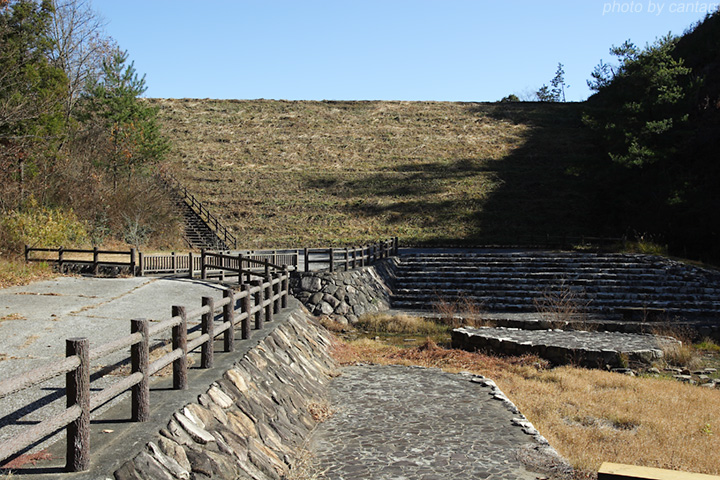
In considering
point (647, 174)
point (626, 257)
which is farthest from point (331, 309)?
point (647, 174)

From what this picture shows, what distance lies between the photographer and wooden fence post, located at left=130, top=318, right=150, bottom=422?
6832 mm

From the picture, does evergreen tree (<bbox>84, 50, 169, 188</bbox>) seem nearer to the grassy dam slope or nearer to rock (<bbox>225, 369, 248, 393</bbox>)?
the grassy dam slope

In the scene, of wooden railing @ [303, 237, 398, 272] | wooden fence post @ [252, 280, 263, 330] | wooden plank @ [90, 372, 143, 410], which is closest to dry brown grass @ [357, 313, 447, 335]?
wooden railing @ [303, 237, 398, 272]

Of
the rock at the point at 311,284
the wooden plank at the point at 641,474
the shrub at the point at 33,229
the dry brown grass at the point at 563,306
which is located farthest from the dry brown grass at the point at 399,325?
the wooden plank at the point at 641,474

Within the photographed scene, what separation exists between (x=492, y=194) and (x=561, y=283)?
30.1 meters

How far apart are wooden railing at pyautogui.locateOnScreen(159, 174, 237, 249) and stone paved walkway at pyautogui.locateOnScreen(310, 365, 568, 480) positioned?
102ft

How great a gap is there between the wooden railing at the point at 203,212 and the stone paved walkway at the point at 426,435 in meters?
31.1

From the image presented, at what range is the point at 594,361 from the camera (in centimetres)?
1591

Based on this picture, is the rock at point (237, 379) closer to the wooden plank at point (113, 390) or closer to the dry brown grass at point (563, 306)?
the wooden plank at point (113, 390)

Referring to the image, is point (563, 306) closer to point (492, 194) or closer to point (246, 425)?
point (246, 425)

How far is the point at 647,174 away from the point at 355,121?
46348 millimetres

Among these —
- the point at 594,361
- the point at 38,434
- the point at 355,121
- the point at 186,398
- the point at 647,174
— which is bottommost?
the point at 594,361

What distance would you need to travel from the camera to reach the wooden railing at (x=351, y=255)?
25372 mm

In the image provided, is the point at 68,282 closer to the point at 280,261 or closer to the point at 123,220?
the point at 280,261
